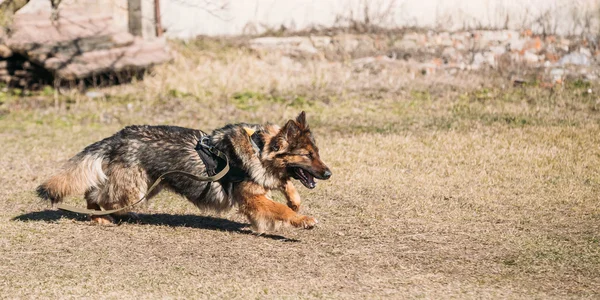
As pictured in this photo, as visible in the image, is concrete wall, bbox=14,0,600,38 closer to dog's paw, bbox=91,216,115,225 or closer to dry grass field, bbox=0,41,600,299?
dry grass field, bbox=0,41,600,299

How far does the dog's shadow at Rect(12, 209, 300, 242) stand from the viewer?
23.3ft

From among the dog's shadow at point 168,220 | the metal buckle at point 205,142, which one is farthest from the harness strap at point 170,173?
the dog's shadow at point 168,220

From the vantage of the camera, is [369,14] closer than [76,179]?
No

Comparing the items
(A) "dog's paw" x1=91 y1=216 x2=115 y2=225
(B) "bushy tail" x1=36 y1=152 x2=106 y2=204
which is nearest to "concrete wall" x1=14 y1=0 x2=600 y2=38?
(A) "dog's paw" x1=91 y1=216 x2=115 y2=225

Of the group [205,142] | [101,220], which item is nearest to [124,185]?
[101,220]

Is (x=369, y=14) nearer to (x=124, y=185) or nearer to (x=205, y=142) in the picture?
(x=205, y=142)

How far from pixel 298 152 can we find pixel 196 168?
95cm

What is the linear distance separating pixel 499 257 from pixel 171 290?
257 cm

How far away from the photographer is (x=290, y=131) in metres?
6.36

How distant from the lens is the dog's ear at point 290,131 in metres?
6.31

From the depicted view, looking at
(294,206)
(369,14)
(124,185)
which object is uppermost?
(369,14)

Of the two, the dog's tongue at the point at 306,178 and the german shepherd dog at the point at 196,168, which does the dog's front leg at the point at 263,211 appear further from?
the dog's tongue at the point at 306,178

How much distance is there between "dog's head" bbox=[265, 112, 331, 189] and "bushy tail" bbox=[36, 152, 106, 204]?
1.54 m

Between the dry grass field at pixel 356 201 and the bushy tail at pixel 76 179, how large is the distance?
0.36 m
